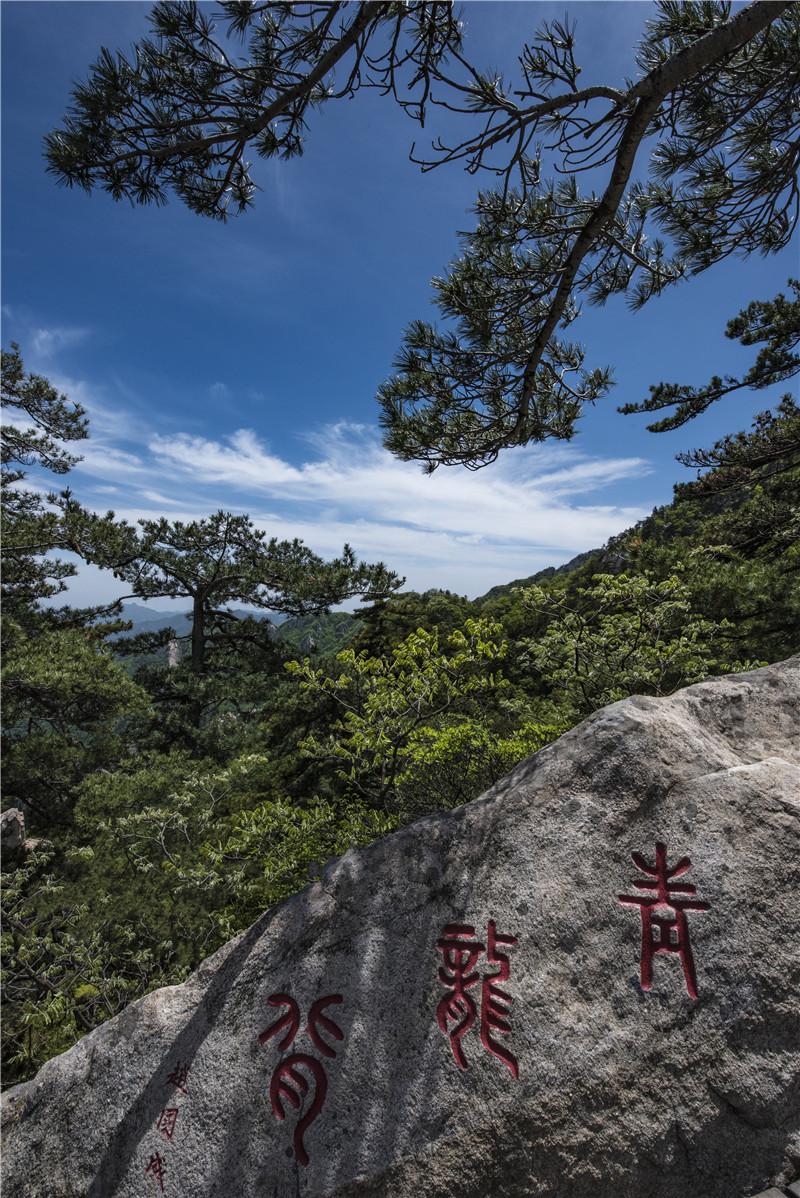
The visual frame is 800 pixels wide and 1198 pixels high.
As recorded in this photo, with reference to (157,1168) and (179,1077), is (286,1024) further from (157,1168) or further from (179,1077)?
(157,1168)

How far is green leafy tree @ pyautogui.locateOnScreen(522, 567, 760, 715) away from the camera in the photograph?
605 cm

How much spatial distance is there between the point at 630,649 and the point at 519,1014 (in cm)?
408

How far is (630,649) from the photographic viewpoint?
20.5 ft

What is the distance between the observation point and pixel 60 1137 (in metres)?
3.68

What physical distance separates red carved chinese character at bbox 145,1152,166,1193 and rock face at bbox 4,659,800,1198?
0.12 ft

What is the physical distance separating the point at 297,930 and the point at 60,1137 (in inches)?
79.0

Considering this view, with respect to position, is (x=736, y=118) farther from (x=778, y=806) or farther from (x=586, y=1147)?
(x=586, y=1147)

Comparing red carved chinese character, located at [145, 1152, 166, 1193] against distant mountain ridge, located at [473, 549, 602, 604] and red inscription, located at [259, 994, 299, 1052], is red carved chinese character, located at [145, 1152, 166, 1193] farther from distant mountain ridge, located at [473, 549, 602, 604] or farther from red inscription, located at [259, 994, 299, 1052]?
distant mountain ridge, located at [473, 549, 602, 604]

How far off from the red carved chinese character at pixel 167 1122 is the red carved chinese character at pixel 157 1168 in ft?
0.36

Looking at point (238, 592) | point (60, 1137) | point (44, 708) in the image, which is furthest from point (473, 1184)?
point (238, 592)

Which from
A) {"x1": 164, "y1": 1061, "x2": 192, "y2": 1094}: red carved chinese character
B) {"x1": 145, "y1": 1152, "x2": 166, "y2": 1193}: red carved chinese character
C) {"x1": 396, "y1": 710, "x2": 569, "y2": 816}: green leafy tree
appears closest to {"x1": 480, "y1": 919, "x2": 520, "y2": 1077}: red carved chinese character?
{"x1": 164, "y1": 1061, "x2": 192, "y2": 1094}: red carved chinese character

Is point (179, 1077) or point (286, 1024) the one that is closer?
point (286, 1024)

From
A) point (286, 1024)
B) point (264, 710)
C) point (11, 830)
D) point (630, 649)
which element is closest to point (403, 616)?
point (264, 710)

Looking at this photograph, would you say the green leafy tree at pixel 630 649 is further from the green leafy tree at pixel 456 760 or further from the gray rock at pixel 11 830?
the gray rock at pixel 11 830
